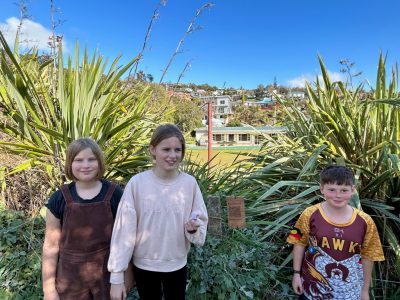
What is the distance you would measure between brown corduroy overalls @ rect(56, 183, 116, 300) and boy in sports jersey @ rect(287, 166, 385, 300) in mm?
1162

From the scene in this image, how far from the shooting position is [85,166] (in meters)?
1.92

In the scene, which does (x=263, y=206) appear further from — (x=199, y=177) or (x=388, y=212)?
(x=388, y=212)

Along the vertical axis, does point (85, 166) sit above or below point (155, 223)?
above

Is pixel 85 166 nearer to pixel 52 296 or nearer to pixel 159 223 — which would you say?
pixel 159 223

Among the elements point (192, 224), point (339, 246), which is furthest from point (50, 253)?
point (339, 246)

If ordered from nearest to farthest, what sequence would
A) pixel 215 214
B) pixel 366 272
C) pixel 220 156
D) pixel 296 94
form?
pixel 366 272, pixel 215 214, pixel 220 156, pixel 296 94

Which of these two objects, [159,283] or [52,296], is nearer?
[52,296]

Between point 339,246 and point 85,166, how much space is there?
1.46 meters

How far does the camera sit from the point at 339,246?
1.84m

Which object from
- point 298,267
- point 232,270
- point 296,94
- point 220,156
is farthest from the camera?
point 296,94

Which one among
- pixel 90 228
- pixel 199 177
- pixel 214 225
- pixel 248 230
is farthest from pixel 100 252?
pixel 199 177

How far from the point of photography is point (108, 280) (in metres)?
1.92

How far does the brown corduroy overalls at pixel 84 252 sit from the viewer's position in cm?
186

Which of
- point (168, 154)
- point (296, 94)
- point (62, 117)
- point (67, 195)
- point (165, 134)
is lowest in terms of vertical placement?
point (67, 195)
